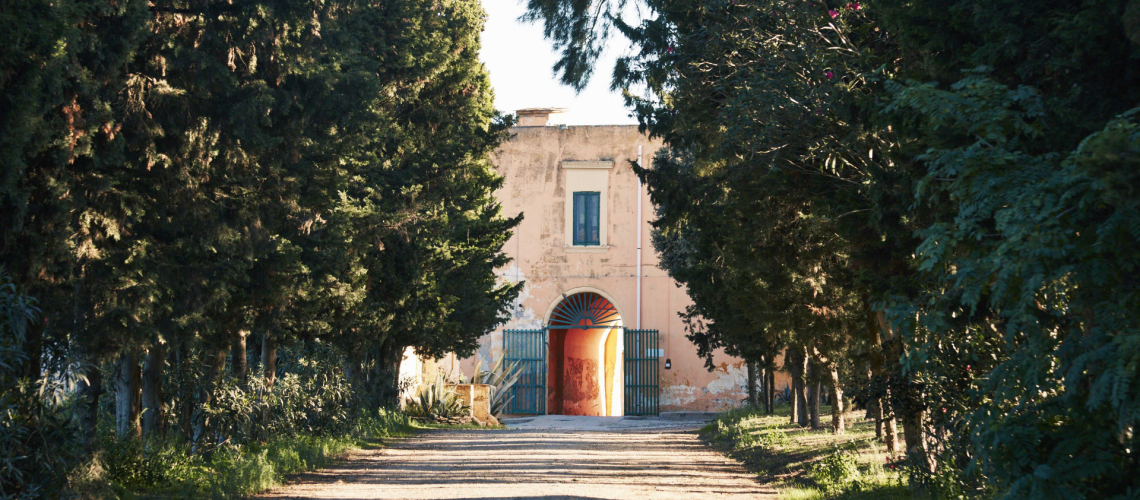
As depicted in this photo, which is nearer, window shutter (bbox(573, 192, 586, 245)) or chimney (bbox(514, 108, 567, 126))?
window shutter (bbox(573, 192, 586, 245))

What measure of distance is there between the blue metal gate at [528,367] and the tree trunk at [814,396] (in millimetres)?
13896

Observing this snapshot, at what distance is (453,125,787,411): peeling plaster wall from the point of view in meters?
29.9

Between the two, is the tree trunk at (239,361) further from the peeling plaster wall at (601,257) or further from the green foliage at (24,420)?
the peeling plaster wall at (601,257)

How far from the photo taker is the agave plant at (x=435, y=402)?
20.5 m

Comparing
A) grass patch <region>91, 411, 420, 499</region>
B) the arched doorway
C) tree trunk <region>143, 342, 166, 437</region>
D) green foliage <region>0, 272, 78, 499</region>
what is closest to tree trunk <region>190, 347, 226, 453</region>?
grass patch <region>91, 411, 420, 499</region>

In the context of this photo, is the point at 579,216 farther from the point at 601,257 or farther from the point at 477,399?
the point at 477,399

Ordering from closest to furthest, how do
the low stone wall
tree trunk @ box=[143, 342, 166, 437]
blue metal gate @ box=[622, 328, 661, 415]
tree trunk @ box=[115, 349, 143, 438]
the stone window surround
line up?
1. tree trunk @ box=[115, 349, 143, 438]
2. tree trunk @ box=[143, 342, 166, 437]
3. the low stone wall
4. blue metal gate @ box=[622, 328, 661, 415]
5. the stone window surround

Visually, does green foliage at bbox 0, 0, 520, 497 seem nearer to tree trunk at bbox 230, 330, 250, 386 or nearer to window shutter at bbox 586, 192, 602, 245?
tree trunk at bbox 230, 330, 250, 386

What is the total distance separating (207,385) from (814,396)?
9674mm

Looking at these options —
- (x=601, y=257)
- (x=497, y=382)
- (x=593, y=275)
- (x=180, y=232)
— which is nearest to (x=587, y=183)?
(x=601, y=257)

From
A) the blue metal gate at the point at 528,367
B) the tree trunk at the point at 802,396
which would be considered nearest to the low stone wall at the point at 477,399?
the blue metal gate at the point at 528,367

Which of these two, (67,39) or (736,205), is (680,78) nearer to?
(736,205)

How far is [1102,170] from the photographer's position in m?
3.19

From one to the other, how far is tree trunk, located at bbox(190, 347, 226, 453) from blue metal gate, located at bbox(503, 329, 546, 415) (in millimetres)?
18836
